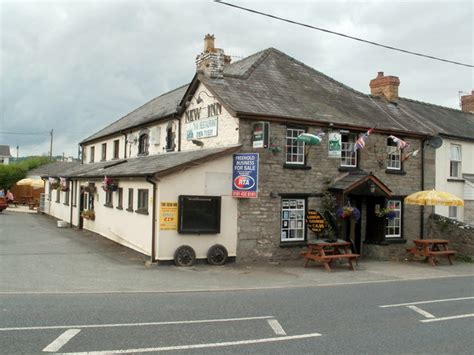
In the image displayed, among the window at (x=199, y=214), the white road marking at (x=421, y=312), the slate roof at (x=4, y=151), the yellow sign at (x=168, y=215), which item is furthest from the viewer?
the slate roof at (x=4, y=151)

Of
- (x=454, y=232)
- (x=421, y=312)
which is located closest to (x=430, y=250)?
(x=454, y=232)

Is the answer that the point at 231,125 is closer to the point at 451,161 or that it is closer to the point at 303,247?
the point at 303,247

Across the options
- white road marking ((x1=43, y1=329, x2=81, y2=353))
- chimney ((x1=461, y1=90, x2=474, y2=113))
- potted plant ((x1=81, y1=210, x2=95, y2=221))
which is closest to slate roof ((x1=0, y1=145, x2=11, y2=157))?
potted plant ((x1=81, y1=210, x2=95, y2=221))

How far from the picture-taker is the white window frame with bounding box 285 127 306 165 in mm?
16281

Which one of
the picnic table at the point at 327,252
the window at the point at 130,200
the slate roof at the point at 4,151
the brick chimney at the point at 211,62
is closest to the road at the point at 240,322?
the picnic table at the point at 327,252

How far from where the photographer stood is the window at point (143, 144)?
923 inches

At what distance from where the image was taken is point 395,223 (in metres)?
18.9

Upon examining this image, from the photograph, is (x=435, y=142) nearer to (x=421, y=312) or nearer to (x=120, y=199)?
(x=421, y=312)


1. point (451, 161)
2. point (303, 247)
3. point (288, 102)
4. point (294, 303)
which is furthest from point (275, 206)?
point (451, 161)

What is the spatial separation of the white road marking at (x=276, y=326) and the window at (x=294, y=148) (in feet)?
29.2

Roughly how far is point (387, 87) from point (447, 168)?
4845 mm

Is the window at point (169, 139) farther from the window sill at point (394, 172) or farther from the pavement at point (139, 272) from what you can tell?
the window sill at point (394, 172)

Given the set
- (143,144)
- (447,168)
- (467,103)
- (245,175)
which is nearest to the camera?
(245,175)

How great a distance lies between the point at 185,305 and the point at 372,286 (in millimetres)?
5643
